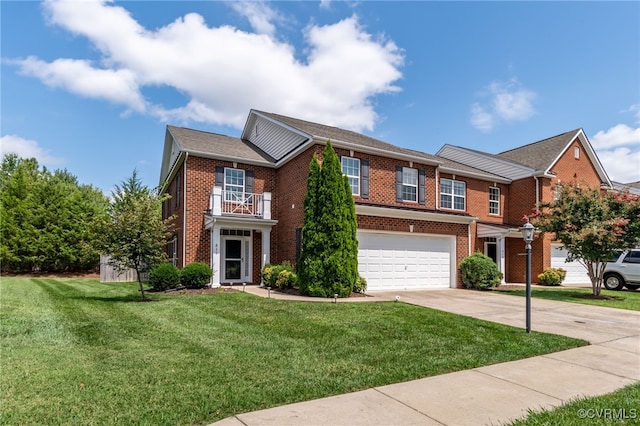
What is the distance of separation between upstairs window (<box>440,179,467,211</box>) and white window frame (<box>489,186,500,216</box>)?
2453 mm

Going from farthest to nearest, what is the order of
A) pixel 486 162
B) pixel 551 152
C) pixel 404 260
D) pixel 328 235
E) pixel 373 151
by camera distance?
pixel 486 162 → pixel 551 152 → pixel 373 151 → pixel 404 260 → pixel 328 235

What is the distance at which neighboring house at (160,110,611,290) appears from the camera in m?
15.8

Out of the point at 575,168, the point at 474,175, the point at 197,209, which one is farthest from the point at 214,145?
the point at 575,168

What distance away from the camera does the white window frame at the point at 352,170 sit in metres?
16.3

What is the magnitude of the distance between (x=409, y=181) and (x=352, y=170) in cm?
327

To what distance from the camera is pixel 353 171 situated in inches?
651

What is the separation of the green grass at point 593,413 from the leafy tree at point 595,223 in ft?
39.1

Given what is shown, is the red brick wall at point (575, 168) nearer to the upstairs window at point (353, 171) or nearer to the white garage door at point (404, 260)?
the white garage door at point (404, 260)

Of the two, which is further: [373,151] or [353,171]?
[373,151]

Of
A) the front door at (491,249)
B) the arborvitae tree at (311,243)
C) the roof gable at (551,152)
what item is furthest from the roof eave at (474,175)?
the arborvitae tree at (311,243)

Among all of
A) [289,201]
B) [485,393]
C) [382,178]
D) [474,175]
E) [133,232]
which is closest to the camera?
[485,393]

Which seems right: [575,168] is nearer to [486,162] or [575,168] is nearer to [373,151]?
[486,162]

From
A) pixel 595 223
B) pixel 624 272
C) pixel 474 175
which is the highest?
pixel 474 175

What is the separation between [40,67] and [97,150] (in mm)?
8564
